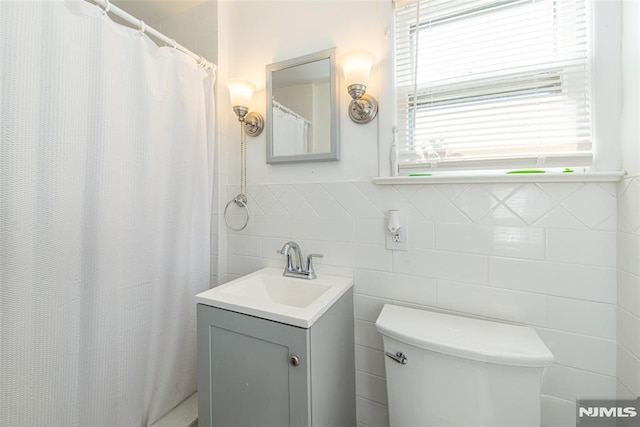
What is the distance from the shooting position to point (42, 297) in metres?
0.81

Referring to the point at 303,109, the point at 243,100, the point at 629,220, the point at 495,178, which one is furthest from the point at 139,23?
the point at 629,220

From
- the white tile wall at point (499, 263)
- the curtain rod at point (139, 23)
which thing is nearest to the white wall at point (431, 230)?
the white tile wall at point (499, 263)

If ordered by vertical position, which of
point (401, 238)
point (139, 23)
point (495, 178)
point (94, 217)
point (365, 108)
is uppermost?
point (139, 23)

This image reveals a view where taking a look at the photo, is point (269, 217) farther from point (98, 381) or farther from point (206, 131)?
point (98, 381)

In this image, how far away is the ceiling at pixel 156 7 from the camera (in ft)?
4.79

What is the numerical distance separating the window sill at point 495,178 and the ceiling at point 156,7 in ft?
4.97

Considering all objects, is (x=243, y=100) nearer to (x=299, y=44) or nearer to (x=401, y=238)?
(x=299, y=44)

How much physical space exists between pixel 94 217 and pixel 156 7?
1345 millimetres

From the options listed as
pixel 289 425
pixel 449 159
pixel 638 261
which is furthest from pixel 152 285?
pixel 638 261

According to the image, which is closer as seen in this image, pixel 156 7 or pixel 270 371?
pixel 270 371

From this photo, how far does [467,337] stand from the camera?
0.80 metres

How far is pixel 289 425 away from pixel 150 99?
134 cm

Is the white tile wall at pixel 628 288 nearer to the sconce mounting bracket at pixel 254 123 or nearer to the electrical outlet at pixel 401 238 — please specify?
the electrical outlet at pixel 401 238

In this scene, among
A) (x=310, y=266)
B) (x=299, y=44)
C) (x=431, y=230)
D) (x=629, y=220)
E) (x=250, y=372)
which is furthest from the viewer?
(x=299, y=44)
